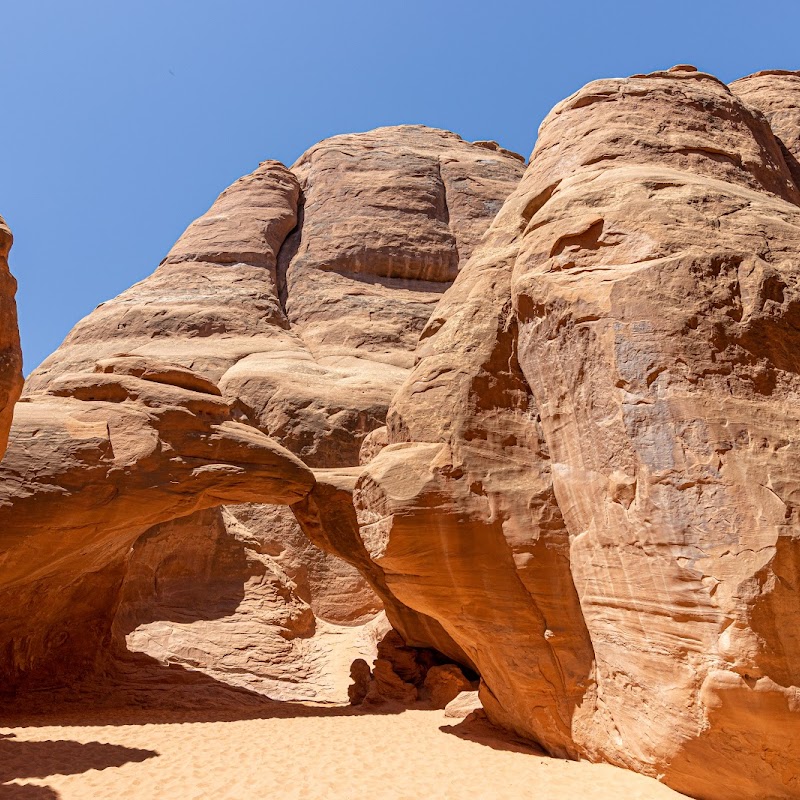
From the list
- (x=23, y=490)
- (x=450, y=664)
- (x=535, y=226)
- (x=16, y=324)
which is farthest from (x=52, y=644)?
(x=535, y=226)

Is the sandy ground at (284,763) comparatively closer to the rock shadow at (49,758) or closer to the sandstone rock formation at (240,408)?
the rock shadow at (49,758)

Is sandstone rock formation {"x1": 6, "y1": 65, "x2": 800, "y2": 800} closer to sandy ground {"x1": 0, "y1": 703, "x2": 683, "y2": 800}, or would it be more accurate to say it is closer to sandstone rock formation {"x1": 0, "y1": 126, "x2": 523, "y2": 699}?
sandstone rock formation {"x1": 0, "y1": 126, "x2": 523, "y2": 699}

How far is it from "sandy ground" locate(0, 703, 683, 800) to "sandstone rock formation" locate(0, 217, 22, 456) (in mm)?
3859

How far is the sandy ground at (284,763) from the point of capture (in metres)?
8.31

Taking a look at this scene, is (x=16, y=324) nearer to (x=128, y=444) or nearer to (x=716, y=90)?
(x=128, y=444)

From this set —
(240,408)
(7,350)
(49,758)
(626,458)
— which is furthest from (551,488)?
(240,408)

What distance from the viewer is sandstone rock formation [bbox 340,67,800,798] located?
7379 millimetres

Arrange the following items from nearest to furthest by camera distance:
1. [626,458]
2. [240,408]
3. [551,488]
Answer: [626,458] → [551,488] → [240,408]

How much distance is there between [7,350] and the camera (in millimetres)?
7766

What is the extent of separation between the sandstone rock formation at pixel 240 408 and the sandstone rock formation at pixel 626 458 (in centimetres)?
414

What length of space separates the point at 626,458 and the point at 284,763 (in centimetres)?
541

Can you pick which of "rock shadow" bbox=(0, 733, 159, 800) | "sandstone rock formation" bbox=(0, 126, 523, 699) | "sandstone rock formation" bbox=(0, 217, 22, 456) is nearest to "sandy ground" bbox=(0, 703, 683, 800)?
"rock shadow" bbox=(0, 733, 159, 800)

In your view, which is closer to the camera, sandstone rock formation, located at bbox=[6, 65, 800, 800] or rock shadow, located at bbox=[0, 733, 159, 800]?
sandstone rock formation, located at bbox=[6, 65, 800, 800]

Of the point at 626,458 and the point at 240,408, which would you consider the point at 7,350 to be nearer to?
the point at 626,458
